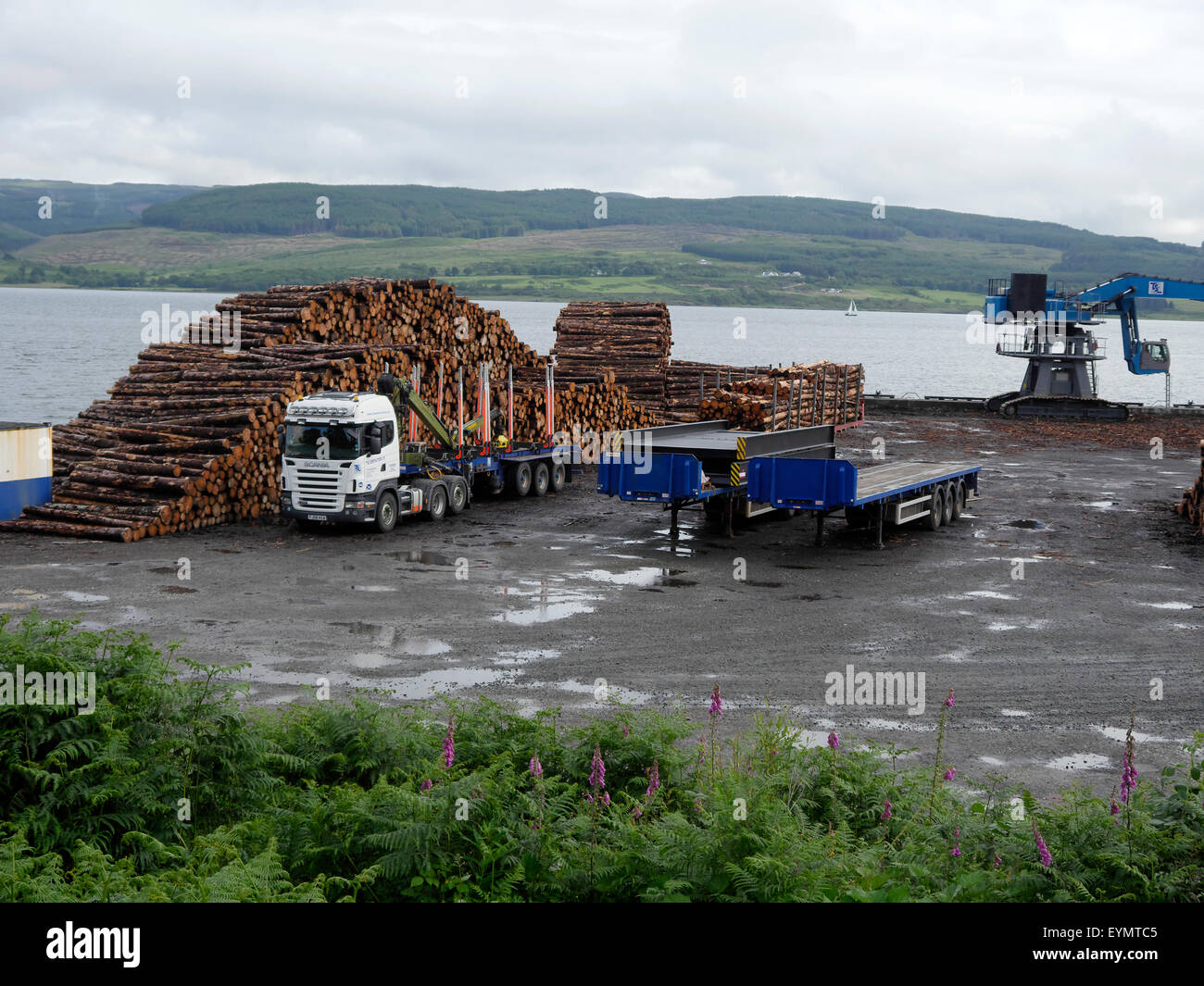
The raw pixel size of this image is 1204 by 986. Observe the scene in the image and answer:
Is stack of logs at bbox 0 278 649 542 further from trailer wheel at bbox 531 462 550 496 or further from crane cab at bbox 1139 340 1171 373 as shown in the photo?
crane cab at bbox 1139 340 1171 373

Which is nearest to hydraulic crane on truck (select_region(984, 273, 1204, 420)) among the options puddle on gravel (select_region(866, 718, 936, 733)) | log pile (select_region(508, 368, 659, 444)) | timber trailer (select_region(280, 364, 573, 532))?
log pile (select_region(508, 368, 659, 444))

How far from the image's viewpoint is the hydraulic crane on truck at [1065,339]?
5431cm

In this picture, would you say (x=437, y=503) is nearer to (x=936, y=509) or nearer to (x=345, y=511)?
(x=345, y=511)

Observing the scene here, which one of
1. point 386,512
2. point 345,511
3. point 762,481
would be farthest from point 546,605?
point 386,512

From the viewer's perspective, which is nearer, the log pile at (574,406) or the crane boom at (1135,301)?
the log pile at (574,406)

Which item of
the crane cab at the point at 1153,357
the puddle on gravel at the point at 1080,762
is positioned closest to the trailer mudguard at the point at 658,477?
the puddle on gravel at the point at 1080,762

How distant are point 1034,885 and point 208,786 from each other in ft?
17.3

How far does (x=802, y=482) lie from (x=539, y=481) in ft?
30.4

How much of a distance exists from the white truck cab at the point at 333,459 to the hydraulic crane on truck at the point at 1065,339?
3819 cm

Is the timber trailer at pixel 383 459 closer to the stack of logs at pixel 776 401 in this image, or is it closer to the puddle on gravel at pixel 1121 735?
the stack of logs at pixel 776 401

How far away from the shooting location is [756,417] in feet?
90.2

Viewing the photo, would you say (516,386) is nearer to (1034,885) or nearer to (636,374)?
(636,374)
